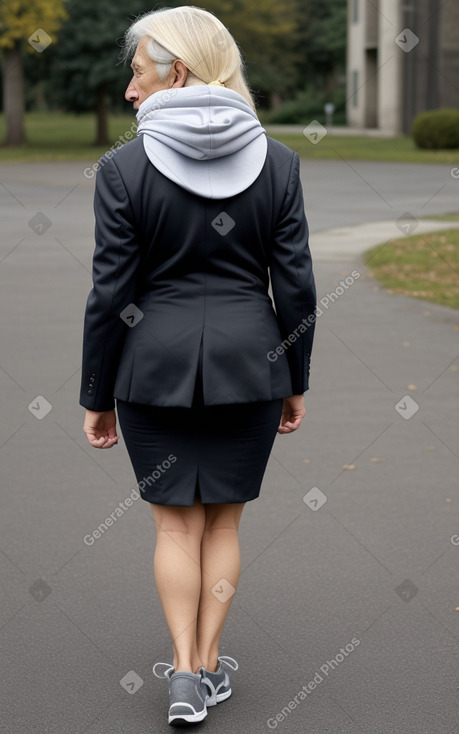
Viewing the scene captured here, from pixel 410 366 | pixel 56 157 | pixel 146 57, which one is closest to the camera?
pixel 146 57

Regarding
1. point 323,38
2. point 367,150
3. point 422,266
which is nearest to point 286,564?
point 422,266

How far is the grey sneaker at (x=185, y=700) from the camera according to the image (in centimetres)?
332

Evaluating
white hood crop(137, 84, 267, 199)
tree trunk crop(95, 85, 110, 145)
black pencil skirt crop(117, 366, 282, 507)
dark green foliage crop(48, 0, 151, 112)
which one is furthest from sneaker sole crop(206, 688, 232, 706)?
tree trunk crop(95, 85, 110, 145)

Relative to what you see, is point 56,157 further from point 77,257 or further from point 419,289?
point 419,289

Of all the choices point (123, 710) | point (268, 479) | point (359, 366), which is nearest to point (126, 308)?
point (123, 710)

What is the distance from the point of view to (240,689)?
365 cm

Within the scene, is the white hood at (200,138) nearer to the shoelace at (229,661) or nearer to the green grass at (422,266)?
the shoelace at (229,661)

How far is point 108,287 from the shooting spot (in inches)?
126

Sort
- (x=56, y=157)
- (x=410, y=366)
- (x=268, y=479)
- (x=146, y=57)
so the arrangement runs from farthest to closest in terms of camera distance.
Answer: (x=56, y=157), (x=410, y=366), (x=268, y=479), (x=146, y=57)

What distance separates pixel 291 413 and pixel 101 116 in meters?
42.4

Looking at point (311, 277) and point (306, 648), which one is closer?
point (311, 277)

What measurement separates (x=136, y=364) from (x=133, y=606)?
134 cm

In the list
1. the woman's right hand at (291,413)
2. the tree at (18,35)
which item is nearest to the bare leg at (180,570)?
the woman's right hand at (291,413)

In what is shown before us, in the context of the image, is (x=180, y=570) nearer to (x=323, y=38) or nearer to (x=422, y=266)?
(x=422, y=266)
